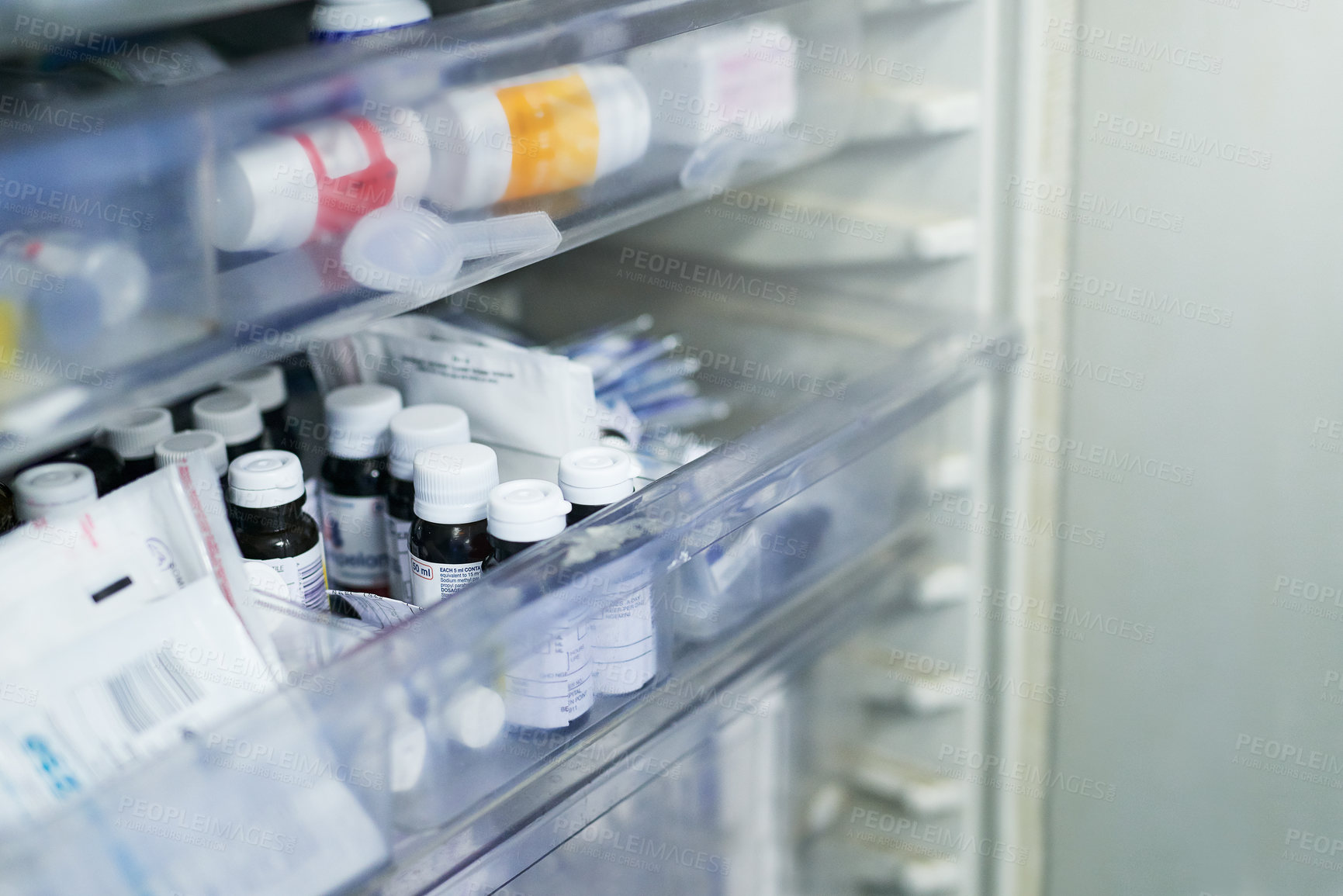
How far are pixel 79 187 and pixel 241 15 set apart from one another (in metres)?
0.46

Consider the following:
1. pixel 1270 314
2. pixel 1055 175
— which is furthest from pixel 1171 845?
pixel 1055 175

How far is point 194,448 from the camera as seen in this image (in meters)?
0.72

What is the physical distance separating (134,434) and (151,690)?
0.25 m

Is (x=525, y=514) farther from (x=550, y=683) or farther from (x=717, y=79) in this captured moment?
(x=717, y=79)

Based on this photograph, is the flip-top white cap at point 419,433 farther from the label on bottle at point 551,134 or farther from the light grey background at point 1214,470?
the light grey background at point 1214,470

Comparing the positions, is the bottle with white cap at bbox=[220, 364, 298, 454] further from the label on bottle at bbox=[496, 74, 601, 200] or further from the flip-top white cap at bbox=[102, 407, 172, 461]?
the label on bottle at bbox=[496, 74, 601, 200]

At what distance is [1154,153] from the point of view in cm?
89

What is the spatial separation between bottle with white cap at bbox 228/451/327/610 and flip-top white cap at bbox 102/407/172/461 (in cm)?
9

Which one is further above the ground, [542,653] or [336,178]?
[336,178]

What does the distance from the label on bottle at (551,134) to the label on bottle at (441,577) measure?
21 centimetres

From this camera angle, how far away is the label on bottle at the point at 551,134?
689 mm

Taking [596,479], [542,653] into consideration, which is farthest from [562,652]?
[596,479]

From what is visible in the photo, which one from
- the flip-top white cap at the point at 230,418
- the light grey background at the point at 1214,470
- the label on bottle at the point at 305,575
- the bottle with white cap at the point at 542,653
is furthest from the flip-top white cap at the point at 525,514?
the light grey background at the point at 1214,470

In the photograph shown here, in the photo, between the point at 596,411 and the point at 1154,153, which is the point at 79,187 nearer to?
the point at 596,411
